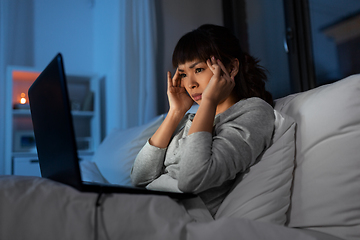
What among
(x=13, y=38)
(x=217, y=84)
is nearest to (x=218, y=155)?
(x=217, y=84)

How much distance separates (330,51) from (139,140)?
3.92ft

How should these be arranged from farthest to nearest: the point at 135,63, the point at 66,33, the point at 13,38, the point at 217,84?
1. the point at 66,33
2. the point at 13,38
3. the point at 135,63
4. the point at 217,84

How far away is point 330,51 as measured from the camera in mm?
1630

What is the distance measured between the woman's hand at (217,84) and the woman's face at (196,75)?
Answer: 41mm

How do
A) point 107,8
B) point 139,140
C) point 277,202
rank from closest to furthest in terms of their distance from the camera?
point 277,202 < point 139,140 < point 107,8

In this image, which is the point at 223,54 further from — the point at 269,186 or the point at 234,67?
the point at 269,186

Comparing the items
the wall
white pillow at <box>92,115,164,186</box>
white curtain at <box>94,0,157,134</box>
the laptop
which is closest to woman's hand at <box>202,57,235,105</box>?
the laptop

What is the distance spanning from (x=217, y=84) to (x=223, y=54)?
18 cm

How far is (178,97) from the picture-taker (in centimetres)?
115

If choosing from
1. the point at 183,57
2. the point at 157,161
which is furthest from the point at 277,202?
the point at 183,57

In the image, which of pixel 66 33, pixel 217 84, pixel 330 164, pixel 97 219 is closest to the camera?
pixel 97 219

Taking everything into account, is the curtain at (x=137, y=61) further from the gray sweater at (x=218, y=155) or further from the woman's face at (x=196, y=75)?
the gray sweater at (x=218, y=155)

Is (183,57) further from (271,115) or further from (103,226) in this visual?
(103,226)

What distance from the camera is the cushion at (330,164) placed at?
0.65 meters
